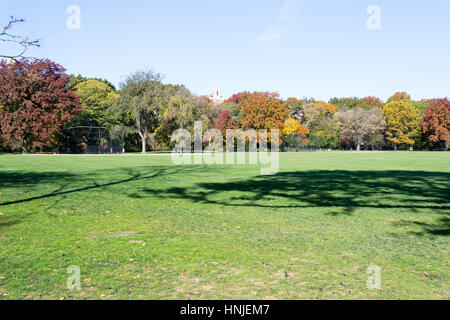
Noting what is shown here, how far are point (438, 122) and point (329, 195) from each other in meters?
85.4

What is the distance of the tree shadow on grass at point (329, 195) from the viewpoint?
995 centimetres

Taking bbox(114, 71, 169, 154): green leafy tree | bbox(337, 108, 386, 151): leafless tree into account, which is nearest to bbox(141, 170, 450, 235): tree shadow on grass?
bbox(114, 71, 169, 154): green leafy tree

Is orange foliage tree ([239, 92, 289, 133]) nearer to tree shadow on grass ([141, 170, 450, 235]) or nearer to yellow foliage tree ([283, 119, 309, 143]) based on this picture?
yellow foliage tree ([283, 119, 309, 143])

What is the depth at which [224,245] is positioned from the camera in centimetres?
621

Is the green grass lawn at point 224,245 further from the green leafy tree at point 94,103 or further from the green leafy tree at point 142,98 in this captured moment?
the green leafy tree at point 94,103

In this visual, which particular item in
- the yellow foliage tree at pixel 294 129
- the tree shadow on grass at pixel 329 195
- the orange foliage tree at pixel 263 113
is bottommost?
the tree shadow on grass at pixel 329 195

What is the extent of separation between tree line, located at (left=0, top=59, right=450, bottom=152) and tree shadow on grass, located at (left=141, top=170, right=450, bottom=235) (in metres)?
7.57

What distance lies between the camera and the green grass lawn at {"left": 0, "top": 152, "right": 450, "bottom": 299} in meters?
4.31

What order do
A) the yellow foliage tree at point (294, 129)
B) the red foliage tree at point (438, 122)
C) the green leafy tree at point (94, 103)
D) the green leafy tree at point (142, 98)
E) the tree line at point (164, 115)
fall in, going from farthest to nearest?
the red foliage tree at point (438, 122) → the yellow foliage tree at point (294, 129) → the green leafy tree at point (94, 103) → the green leafy tree at point (142, 98) → the tree line at point (164, 115)

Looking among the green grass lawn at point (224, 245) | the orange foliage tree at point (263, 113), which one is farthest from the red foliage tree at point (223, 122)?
the green grass lawn at point (224, 245)

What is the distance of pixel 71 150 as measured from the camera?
54.4 meters

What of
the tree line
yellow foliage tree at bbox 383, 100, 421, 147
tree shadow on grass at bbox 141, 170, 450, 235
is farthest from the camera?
yellow foliage tree at bbox 383, 100, 421, 147

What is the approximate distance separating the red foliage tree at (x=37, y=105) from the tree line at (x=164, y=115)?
11 centimetres

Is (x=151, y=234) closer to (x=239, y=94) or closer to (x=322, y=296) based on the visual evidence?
(x=322, y=296)
